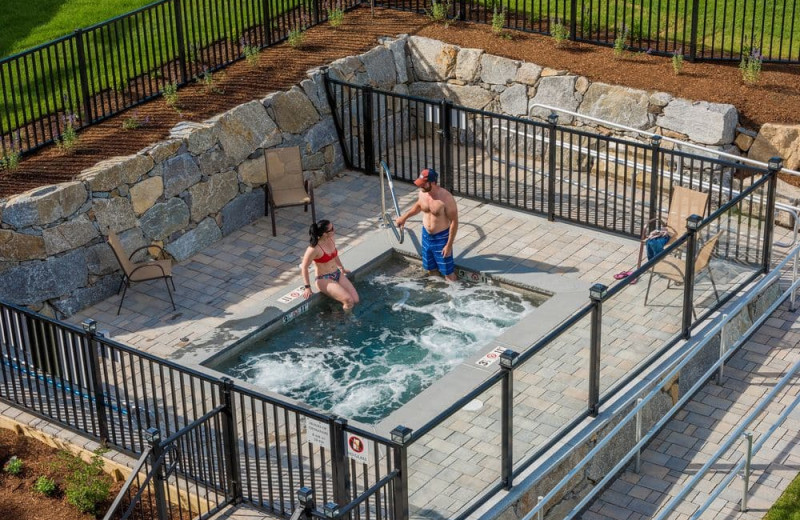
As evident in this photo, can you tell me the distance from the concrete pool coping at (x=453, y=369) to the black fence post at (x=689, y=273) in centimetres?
156

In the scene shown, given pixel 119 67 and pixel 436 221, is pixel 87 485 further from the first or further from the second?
pixel 119 67

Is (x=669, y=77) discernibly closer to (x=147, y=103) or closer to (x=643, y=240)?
(x=643, y=240)

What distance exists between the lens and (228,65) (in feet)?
64.1

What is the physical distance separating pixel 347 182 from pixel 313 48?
7.76 feet

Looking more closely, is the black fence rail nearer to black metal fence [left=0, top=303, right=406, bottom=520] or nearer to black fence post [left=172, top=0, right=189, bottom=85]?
black fence post [left=172, top=0, right=189, bottom=85]

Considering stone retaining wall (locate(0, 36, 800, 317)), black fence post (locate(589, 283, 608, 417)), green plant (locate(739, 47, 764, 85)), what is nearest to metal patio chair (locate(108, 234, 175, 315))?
stone retaining wall (locate(0, 36, 800, 317))

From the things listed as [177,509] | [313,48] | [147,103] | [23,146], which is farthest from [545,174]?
[177,509]

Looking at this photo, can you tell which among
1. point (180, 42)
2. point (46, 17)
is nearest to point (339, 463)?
point (180, 42)

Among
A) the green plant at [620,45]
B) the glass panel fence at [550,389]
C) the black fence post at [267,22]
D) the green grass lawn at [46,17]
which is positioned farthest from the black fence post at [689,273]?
the green grass lawn at [46,17]

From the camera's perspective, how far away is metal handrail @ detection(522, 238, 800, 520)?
1195 centimetres

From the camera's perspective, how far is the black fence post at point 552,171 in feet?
56.4

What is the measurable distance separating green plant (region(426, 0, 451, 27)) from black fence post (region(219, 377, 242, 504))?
36.4ft

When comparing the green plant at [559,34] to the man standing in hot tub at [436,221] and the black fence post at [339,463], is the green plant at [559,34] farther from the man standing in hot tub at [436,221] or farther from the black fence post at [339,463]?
the black fence post at [339,463]

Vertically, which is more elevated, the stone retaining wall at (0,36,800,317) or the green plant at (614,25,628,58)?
the green plant at (614,25,628,58)
